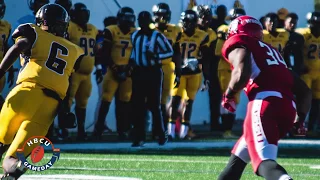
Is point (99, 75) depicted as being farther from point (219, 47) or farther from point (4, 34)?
point (219, 47)

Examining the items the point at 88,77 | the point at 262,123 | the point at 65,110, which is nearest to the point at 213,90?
the point at 88,77

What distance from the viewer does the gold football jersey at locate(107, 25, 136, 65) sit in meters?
13.4

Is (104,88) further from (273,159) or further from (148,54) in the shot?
(273,159)

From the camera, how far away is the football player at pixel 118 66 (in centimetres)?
1331

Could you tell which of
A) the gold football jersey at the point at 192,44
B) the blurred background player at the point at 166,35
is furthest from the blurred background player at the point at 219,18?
the blurred background player at the point at 166,35

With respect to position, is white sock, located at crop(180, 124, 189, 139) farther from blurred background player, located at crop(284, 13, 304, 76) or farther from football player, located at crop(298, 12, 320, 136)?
football player, located at crop(298, 12, 320, 136)

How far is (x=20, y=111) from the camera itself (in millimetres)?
6578

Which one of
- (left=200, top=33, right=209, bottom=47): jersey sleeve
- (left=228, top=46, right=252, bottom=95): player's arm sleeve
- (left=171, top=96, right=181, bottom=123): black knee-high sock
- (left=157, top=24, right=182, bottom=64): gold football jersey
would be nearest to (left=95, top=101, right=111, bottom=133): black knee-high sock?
(left=171, top=96, right=181, bottom=123): black knee-high sock

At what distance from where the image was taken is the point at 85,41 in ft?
42.8

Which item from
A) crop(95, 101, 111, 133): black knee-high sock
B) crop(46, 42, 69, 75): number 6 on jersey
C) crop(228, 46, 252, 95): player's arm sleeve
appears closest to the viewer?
crop(228, 46, 252, 95): player's arm sleeve

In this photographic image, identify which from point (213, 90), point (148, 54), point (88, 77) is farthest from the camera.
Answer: point (213, 90)

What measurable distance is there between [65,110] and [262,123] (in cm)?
178

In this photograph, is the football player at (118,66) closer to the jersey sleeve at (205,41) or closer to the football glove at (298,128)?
the jersey sleeve at (205,41)

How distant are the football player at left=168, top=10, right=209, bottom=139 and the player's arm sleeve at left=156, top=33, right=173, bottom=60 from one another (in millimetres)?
1468
